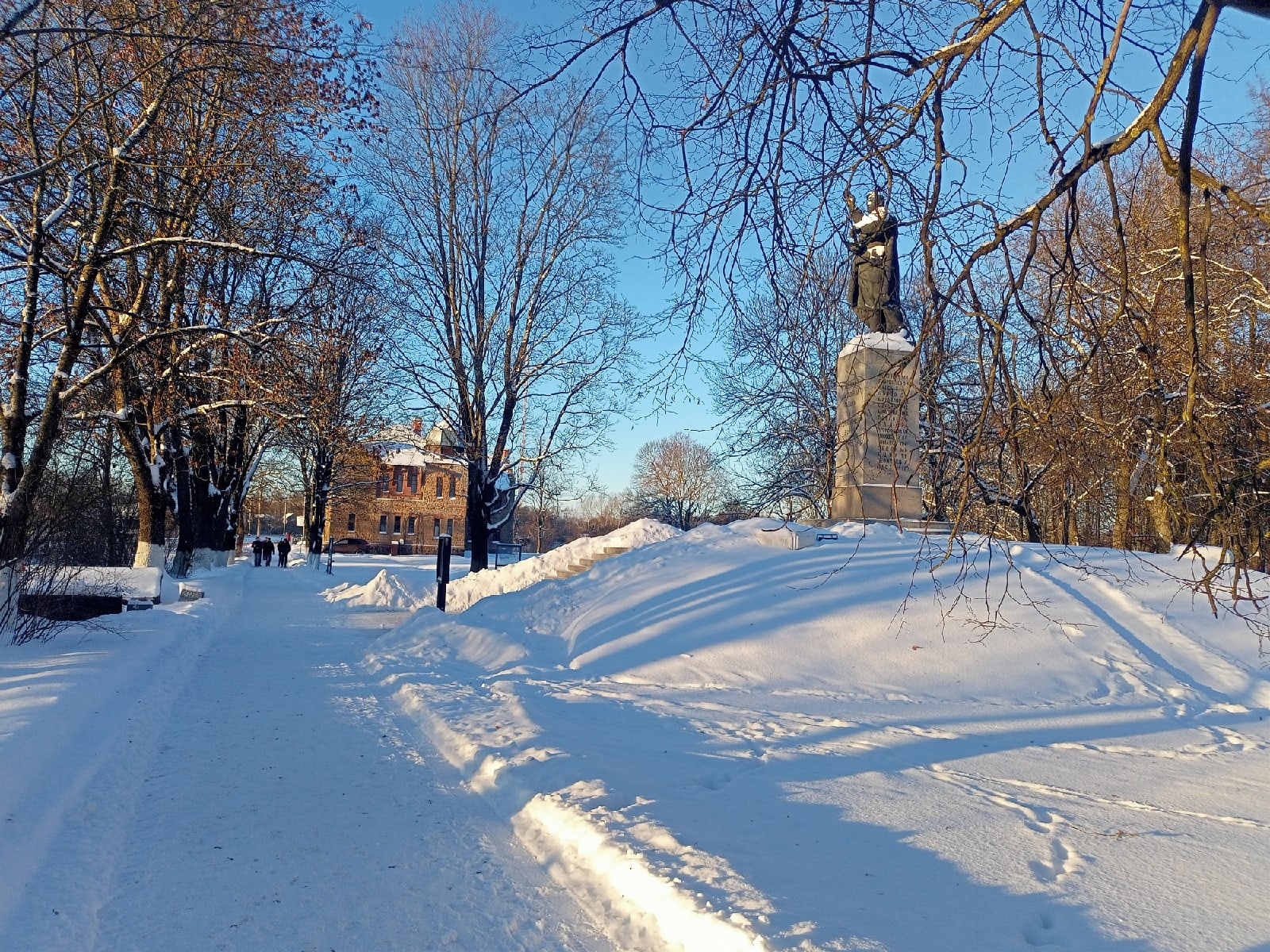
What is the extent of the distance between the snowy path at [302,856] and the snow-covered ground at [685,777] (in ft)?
0.07

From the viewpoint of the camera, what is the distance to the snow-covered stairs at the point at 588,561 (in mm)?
18109

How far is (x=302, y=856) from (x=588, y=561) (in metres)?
13.9

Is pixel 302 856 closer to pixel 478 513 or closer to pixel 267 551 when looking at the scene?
pixel 478 513

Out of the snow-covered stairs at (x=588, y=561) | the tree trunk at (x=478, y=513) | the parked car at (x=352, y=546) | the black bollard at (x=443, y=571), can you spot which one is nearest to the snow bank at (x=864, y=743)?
the snow-covered stairs at (x=588, y=561)

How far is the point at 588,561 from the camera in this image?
18.3 meters

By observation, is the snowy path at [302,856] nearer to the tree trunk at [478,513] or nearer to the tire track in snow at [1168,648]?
the tire track in snow at [1168,648]

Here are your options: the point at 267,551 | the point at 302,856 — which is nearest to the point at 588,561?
the point at 302,856

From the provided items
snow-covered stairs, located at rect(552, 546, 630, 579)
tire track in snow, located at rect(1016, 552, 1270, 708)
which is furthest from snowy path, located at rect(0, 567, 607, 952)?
snow-covered stairs, located at rect(552, 546, 630, 579)

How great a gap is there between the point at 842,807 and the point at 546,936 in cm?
227

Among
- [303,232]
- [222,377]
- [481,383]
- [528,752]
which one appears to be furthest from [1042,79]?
[481,383]

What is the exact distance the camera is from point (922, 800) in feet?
17.9

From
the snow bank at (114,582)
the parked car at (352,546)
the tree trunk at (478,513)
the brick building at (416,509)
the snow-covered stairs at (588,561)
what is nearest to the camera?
the snow bank at (114,582)

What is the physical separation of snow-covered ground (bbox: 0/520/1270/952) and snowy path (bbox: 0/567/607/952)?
0.02m

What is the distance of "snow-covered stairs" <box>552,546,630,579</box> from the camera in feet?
59.4
